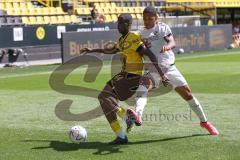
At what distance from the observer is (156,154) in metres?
7.13

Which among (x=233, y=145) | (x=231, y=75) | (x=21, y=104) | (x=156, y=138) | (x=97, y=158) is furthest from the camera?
(x=231, y=75)

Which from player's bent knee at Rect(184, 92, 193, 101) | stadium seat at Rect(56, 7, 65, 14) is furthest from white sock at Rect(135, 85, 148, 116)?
stadium seat at Rect(56, 7, 65, 14)

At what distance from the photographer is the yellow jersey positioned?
309 inches

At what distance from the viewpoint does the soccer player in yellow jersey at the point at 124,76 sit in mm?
7785

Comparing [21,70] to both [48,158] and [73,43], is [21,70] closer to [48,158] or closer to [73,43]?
[73,43]

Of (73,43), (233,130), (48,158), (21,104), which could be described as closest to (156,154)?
(48,158)

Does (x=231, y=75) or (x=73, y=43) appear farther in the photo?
(x=73, y=43)

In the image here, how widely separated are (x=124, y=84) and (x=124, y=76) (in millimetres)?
114

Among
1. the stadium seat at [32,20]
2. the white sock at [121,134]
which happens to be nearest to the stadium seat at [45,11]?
the stadium seat at [32,20]

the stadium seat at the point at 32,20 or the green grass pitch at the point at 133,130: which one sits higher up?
the stadium seat at the point at 32,20

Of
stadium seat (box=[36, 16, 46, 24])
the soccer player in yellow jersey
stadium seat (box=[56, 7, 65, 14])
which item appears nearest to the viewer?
the soccer player in yellow jersey

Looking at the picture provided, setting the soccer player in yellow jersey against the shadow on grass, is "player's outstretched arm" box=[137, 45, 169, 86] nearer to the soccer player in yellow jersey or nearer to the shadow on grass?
the soccer player in yellow jersey

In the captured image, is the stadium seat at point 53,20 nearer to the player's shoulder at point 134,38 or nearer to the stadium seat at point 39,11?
the stadium seat at point 39,11

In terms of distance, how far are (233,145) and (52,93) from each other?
7.67 meters
